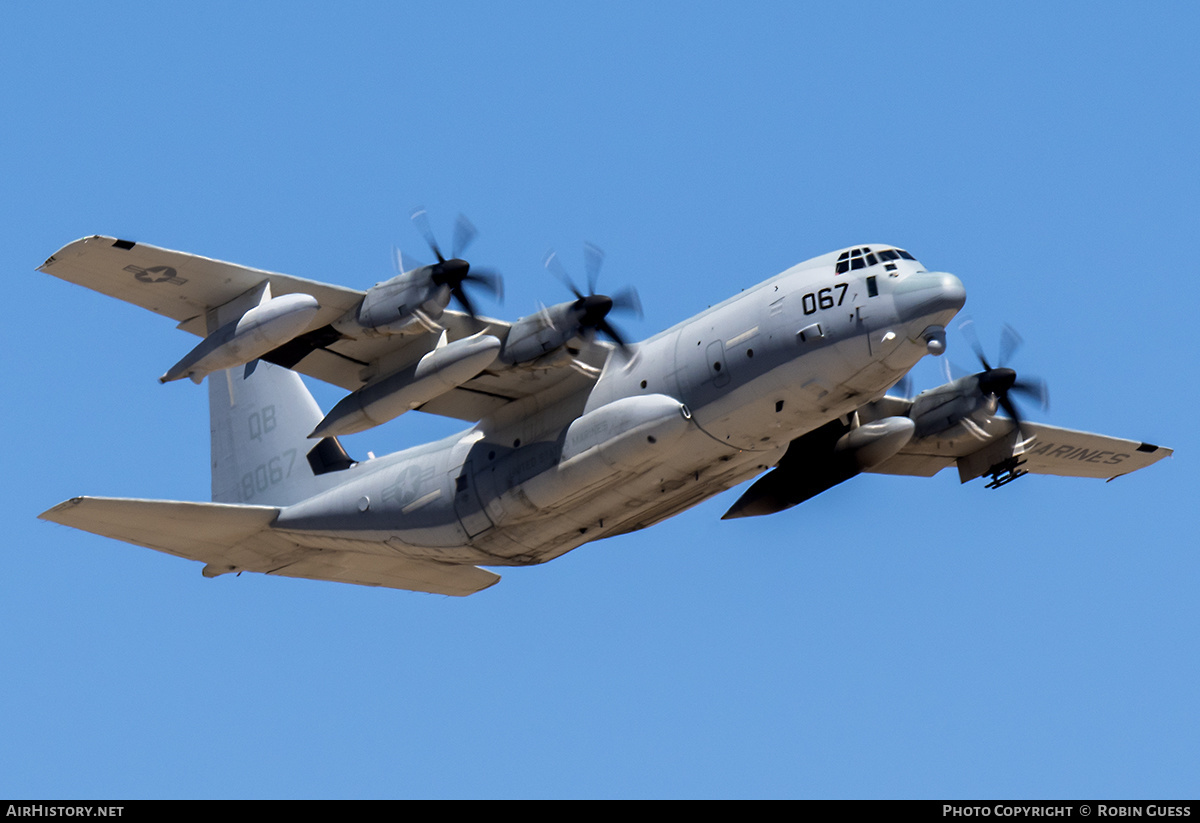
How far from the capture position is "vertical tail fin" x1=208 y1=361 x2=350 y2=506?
28016 millimetres

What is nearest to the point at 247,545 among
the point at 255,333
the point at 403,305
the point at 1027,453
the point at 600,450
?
the point at 255,333

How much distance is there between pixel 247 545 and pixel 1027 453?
49.7 feet

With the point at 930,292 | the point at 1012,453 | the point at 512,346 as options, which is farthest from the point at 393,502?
the point at 1012,453

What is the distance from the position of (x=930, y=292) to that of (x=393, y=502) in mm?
9769

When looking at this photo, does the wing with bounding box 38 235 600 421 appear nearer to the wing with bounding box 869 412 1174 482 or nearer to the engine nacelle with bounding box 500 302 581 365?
the engine nacelle with bounding box 500 302 581 365

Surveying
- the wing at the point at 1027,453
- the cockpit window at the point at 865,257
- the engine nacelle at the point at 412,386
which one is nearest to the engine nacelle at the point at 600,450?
the engine nacelle at the point at 412,386

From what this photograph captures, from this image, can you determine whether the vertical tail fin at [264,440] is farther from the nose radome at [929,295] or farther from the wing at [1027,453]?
the nose radome at [929,295]

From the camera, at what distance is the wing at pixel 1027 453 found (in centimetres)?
2783

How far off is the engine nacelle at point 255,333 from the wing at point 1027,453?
39.4ft

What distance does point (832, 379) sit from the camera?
2209 centimetres

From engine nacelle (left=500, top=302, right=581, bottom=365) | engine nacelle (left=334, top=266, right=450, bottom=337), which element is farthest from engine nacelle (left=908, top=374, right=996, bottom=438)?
engine nacelle (left=334, top=266, right=450, bottom=337)

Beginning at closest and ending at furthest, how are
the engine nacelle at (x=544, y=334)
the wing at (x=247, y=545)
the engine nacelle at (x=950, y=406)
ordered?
the engine nacelle at (x=544, y=334), the wing at (x=247, y=545), the engine nacelle at (x=950, y=406)

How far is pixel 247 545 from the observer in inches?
1049
